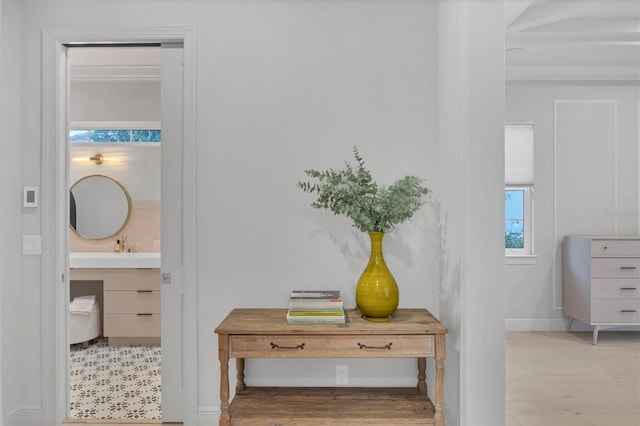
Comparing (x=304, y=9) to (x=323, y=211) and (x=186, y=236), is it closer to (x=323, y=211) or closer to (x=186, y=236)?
(x=323, y=211)

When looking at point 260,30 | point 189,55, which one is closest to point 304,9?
point 260,30

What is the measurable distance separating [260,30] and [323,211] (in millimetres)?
1118

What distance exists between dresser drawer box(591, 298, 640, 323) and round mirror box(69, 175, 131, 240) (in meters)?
4.69

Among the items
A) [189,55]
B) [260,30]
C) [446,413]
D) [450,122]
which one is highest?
[260,30]

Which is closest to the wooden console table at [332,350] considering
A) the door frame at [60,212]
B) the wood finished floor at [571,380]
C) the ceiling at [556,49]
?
the door frame at [60,212]

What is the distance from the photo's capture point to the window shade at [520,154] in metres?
4.69

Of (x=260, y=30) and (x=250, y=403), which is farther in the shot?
(x=260, y=30)

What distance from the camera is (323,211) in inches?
98.8

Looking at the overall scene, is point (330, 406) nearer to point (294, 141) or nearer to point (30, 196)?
point (294, 141)

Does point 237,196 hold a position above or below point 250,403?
above

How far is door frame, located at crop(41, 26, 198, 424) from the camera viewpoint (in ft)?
8.16

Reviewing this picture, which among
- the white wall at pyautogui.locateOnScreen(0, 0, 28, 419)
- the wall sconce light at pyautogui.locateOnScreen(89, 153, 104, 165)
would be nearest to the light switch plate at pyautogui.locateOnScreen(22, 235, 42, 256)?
the white wall at pyautogui.locateOnScreen(0, 0, 28, 419)

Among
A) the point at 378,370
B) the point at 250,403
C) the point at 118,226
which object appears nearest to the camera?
the point at 250,403

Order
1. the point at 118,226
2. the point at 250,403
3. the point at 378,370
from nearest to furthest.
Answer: the point at 250,403 → the point at 378,370 → the point at 118,226
